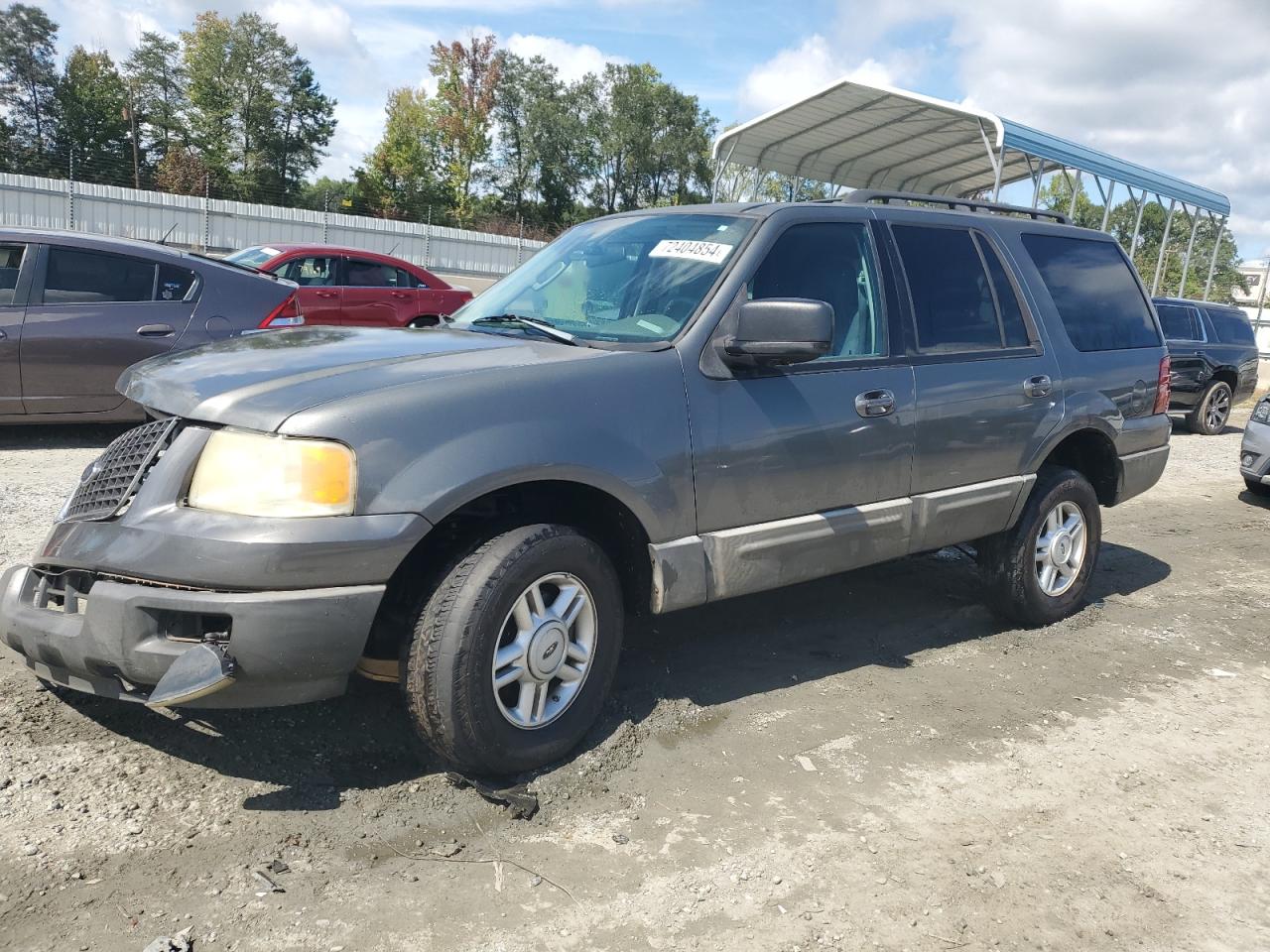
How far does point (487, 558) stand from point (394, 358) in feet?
2.43

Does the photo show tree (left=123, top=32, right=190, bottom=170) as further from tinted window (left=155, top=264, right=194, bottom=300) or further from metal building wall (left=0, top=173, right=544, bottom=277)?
tinted window (left=155, top=264, right=194, bottom=300)

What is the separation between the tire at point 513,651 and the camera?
292 centimetres

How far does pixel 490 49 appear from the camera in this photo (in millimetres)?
61062

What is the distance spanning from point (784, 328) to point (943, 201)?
2008mm

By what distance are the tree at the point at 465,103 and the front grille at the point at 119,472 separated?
60609 millimetres

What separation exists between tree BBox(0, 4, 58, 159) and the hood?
62846 millimetres

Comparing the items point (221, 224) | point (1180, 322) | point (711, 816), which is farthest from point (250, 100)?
point (711, 816)

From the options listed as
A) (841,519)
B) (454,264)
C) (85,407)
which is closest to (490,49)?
(454,264)

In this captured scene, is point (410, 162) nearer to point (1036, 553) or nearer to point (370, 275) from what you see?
point (370, 275)

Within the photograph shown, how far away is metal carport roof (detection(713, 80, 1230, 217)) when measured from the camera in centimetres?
1878

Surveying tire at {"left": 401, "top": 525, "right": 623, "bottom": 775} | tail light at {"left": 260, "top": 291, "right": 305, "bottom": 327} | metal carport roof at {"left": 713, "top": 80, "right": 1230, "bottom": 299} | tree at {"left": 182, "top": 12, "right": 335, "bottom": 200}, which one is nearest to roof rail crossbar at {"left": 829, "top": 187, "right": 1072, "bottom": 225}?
tire at {"left": 401, "top": 525, "right": 623, "bottom": 775}

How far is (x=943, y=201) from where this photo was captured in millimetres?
4934

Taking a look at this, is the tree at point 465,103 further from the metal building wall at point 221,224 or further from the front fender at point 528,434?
the front fender at point 528,434

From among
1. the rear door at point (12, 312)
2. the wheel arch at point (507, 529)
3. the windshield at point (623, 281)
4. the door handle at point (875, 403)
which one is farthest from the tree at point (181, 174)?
the wheel arch at point (507, 529)
